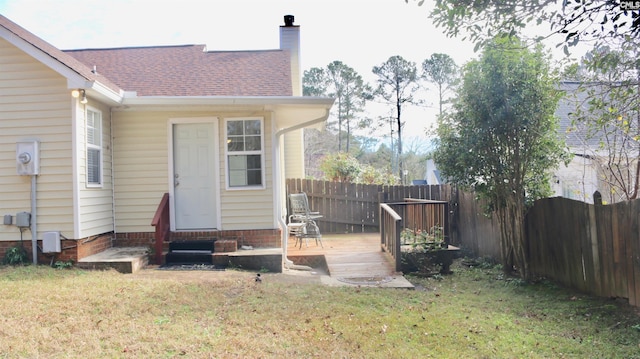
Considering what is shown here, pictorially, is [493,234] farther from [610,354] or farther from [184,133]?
[184,133]

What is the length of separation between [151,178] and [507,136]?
18.7 feet

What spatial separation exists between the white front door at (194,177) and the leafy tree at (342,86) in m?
19.2

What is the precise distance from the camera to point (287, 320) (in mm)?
4238

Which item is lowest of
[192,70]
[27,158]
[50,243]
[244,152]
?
[50,243]

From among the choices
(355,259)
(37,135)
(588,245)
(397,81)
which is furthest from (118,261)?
(397,81)

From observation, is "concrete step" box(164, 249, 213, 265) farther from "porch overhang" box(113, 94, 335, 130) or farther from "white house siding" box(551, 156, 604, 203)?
"white house siding" box(551, 156, 604, 203)

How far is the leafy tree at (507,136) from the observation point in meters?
5.82

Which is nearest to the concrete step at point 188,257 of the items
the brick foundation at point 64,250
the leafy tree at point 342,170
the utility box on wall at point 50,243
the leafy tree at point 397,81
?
the brick foundation at point 64,250

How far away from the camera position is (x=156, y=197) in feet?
24.8

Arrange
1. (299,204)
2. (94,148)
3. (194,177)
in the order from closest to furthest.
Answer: (94,148) < (194,177) < (299,204)

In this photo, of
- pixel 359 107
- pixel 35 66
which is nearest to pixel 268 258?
pixel 35 66

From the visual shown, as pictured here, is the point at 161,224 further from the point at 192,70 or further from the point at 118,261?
the point at 192,70

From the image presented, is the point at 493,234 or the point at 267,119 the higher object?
the point at 267,119

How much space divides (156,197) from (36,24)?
701cm
